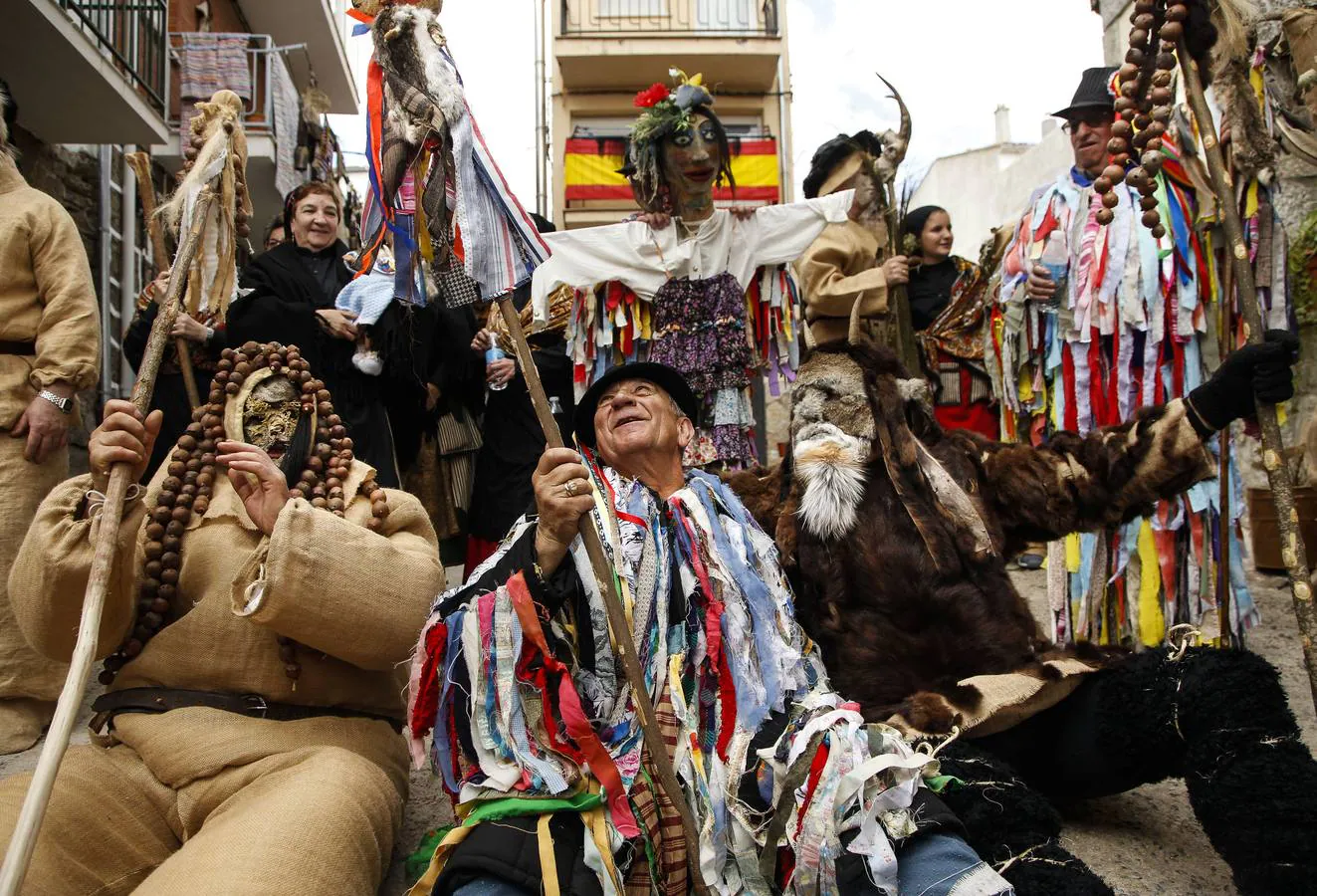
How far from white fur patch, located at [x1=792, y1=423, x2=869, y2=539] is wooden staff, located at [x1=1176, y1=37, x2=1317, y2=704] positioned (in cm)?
102

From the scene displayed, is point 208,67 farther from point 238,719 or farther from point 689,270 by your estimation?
point 238,719

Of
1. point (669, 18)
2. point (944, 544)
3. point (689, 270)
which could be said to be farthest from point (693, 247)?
point (669, 18)

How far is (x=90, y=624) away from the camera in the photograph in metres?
1.92

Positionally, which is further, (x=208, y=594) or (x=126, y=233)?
(x=126, y=233)

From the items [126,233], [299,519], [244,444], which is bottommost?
[299,519]

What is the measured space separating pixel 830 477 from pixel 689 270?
1624 mm

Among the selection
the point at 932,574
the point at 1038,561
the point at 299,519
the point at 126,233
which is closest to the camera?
the point at 299,519

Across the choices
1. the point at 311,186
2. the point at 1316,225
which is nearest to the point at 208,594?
the point at 311,186

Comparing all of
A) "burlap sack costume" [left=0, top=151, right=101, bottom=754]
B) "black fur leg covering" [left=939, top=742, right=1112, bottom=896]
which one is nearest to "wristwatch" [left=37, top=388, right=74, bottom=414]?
"burlap sack costume" [left=0, top=151, right=101, bottom=754]

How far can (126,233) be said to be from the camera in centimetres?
999

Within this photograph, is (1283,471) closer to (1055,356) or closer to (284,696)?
(1055,356)

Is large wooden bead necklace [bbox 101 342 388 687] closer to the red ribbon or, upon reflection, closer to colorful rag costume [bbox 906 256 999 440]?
the red ribbon

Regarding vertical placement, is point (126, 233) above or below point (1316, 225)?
above

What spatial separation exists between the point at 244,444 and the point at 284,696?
0.61m
